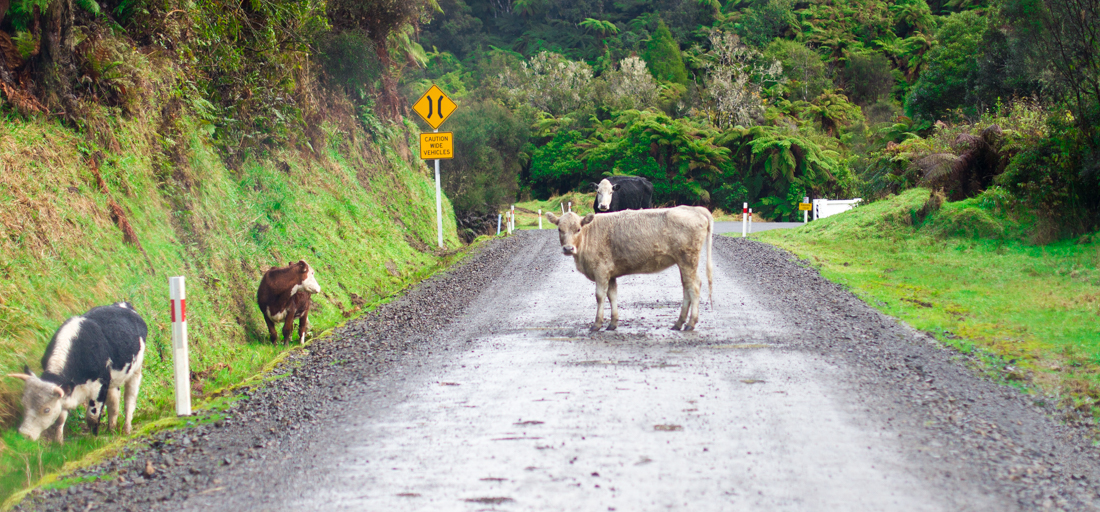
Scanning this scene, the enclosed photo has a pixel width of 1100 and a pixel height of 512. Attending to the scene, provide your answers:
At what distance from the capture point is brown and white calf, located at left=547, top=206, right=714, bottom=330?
973cm

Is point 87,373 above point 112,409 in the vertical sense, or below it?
above

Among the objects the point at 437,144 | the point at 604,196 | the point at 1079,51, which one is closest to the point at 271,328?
the point at 437,144

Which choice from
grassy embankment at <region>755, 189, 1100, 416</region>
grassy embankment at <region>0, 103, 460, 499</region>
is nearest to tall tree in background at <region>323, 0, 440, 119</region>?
grassy embankment at <region>0, 103, 460, 499</region>

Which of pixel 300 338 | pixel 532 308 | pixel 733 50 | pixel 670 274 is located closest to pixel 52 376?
pixel 300 338

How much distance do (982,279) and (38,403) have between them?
13.6 metres

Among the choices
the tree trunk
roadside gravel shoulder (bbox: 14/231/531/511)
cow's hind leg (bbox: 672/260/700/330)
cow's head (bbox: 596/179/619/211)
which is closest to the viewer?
roadside gravel shoulder (bbox: 14/231/531/511)

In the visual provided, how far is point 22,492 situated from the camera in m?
4.51

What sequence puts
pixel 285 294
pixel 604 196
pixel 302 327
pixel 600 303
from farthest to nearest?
pixel 604 196 < pixel 600 303 < pixel 302 327 < pixel 285 294

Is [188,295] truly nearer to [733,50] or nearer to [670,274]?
[670,274]

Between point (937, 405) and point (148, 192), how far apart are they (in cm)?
911

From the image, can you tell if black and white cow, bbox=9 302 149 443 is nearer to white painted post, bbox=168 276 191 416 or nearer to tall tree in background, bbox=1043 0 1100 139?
white painted post, bbox=168 276 191 416

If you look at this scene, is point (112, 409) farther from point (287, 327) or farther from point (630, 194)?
point (630, 194)

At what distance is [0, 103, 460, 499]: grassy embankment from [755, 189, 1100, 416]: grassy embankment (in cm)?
808

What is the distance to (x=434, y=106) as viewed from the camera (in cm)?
1902
